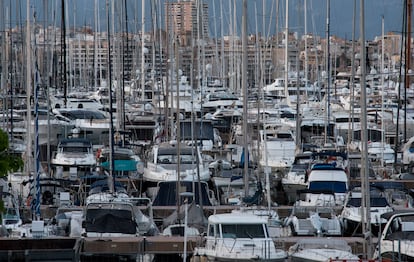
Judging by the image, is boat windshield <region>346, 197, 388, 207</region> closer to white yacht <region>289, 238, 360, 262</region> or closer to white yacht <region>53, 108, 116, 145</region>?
white yacht <region>289, 238, 360, 262</region>

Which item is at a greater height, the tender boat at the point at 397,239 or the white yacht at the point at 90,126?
the white yacht at the point at 90,126

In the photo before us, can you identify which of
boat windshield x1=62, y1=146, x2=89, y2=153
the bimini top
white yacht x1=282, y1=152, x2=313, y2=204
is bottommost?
white yacht x1=282, y1=152, x2=313, y2=204

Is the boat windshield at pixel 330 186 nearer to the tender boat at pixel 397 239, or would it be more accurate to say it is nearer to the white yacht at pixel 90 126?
the tender boat at pixel 397 239

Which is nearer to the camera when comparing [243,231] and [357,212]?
[243,231]

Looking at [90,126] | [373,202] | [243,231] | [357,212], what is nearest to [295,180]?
[373,202]

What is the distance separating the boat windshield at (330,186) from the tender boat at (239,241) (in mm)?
7136

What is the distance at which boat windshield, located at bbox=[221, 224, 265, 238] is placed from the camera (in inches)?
786

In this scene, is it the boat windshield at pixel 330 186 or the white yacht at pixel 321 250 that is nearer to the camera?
the white yacht at pixel 321 250

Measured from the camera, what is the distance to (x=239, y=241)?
64.6 feet

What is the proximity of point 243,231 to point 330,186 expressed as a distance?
7.95m

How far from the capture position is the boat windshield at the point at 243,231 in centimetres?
1997

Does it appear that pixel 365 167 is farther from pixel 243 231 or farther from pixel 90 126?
pixel 90 126

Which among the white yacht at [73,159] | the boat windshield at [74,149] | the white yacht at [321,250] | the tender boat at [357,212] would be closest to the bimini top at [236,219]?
the white yacht at [321,250]

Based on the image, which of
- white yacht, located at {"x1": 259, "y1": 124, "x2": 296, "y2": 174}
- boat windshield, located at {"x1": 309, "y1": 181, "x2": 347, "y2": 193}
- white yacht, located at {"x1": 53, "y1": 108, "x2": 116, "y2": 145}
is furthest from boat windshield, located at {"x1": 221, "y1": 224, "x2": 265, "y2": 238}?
white yacht, located at {"x1": 53, "y1": 108, "x2": 116, "y2": 145}
